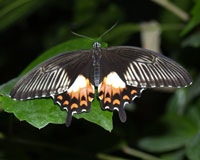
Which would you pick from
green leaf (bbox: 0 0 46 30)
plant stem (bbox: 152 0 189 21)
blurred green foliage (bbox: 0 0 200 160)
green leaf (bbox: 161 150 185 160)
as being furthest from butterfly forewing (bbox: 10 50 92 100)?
green leaf (bbox: 161 150 185 160)

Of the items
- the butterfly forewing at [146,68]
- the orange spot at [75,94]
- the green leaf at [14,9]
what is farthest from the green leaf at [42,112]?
the green leaf at [14,9]

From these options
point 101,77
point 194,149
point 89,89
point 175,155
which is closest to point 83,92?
point 89,89

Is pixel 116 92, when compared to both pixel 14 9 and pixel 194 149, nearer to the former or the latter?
pixel 194 149

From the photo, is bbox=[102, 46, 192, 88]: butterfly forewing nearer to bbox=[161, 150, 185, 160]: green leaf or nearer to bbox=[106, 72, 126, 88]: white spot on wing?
bbox=[106, 72, 126, 88]: white spot on wing

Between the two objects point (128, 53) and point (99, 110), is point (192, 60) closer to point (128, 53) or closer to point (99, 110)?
point (128, 53)

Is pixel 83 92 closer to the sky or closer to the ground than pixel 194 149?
closer to the sky

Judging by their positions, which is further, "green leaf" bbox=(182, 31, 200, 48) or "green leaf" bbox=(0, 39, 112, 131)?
"green leaf" bbox=(182, 31, 200, 48)

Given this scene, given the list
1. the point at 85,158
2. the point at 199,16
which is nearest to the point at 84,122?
the point at 85,158
